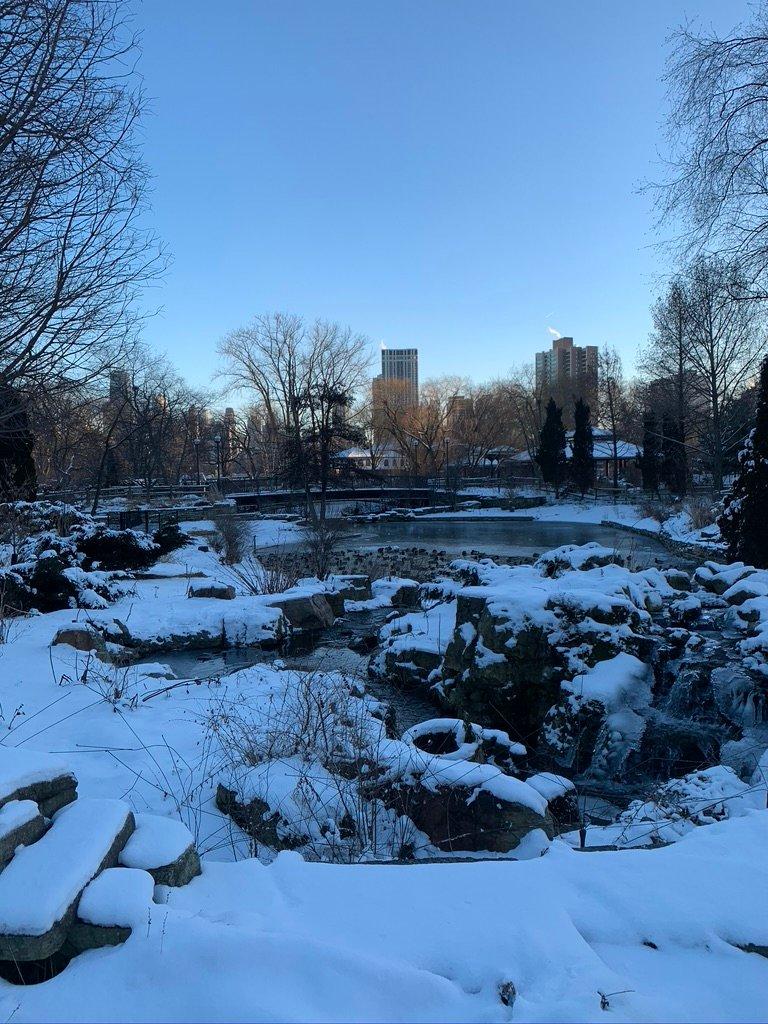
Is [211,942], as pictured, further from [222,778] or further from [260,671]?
[260,671]

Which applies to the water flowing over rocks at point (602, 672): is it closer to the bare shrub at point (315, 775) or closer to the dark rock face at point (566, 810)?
the dark rock face at point (566, 810)

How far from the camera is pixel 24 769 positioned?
236 cm

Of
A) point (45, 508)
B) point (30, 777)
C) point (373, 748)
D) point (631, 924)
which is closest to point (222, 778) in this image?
point (373, 748)

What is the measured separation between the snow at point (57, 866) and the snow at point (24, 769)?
147 mm

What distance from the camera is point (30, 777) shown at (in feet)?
7.66

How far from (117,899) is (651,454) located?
115ft

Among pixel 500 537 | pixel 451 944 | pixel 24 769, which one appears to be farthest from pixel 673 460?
pixel 24 769

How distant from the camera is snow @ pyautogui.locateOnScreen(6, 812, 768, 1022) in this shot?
5.30 ft

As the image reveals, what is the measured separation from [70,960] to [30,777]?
0.70 meters

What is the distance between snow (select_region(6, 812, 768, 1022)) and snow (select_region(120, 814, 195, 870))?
0.12 m

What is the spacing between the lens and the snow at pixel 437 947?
5.30ft

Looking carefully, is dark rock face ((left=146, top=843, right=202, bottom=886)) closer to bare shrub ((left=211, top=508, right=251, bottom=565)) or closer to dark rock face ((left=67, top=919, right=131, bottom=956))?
dark rock face ((left=67, top=919, right=131, bottom=956))

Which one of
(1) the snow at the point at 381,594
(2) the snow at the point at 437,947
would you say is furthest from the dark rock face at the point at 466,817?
(1) the snow at the point at 381,594

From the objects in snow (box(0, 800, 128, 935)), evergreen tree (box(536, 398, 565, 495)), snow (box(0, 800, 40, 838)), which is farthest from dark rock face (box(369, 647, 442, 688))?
evergreen tree (box(536, 398, 565, 495))
